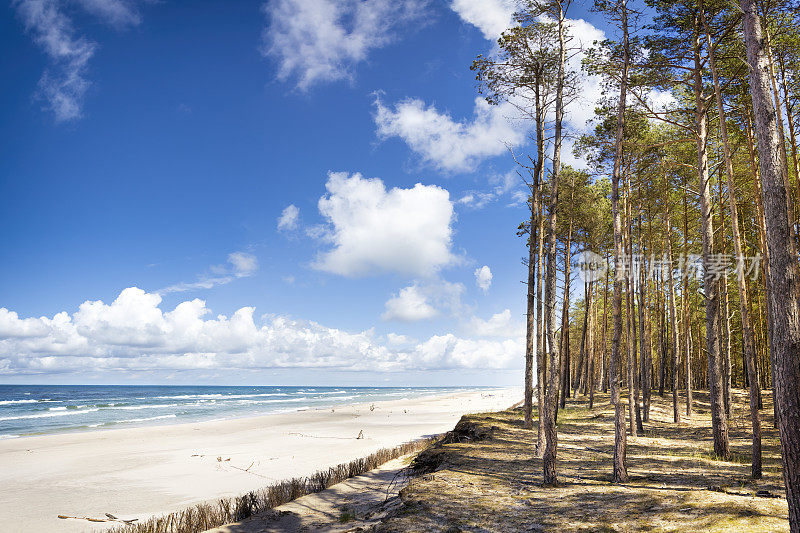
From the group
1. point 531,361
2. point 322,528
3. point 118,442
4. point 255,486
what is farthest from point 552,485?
point 118,442

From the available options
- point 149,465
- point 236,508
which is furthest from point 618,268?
point 149,465

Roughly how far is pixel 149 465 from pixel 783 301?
2080cm

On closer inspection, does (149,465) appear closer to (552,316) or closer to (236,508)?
(236,508)

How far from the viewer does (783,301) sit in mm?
5090

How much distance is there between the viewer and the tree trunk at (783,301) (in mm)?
4977

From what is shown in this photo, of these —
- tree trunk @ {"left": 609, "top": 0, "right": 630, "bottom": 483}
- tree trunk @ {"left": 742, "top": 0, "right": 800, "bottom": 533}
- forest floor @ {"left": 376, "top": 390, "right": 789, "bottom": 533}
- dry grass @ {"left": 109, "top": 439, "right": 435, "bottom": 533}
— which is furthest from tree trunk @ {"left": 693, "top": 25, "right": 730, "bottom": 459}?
dry grass @ {"left": 109, "top": 439, "right": 435, "bottom": 533}

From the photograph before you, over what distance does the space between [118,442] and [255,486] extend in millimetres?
16323

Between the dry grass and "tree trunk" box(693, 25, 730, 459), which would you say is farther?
"tree trunk" box(693, 25, 730, 459)

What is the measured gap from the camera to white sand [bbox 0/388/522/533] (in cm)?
1177

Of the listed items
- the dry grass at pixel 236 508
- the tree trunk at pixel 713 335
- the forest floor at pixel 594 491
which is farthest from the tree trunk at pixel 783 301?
the dry grass at pixel 236 508

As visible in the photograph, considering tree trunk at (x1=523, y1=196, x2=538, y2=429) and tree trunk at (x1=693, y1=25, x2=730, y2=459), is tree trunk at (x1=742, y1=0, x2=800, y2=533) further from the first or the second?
tree trunk at (x1=523, y1=196, x2=538, y2=429)

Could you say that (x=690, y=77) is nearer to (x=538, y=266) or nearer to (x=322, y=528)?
(x=538, y=266)

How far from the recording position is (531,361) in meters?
15.2

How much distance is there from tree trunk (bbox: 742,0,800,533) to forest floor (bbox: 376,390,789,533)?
1.04 metres
